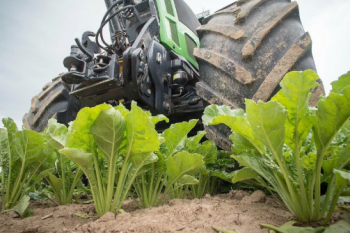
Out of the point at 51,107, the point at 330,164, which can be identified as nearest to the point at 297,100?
the point at 330,164

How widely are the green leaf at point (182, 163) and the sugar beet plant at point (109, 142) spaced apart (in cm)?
7

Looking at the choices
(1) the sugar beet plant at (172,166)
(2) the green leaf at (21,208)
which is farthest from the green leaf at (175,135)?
(2) the green leaf at (21,208)

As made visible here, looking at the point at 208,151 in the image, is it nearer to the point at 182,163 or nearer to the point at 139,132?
the point at 182,163

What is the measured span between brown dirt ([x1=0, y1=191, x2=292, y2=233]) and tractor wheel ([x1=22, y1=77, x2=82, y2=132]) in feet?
3.01

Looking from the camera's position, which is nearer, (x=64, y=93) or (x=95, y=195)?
(x=95, y=195)

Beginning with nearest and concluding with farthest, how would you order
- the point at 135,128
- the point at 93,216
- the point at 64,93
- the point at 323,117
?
the point at 323,117 → the point at 135,128 → the point at 93,216 → the point at 64,93

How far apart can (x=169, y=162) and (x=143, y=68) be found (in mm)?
649

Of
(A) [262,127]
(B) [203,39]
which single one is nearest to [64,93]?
(B) [203,39]

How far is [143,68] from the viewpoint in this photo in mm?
1354

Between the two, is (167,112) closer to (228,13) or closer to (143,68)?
(143,68)

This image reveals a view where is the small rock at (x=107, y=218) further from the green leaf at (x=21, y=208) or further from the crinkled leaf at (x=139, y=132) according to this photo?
the green leaf at (x=21, y=208)

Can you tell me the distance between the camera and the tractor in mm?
1262

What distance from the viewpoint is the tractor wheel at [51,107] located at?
1.75m

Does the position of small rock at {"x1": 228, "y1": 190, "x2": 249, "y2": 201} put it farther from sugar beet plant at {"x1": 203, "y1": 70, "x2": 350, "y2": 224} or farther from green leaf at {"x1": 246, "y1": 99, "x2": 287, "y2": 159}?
green leaf at {"x1": 246, "y1": 99, "x2": 287, "y2": 159}
